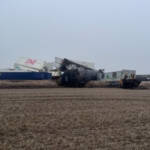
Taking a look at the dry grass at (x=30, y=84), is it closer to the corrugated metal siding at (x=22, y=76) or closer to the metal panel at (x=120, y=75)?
the corrugated metal siding at (x=22, y=76)

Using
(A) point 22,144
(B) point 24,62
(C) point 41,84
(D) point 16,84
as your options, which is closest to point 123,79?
(C) point 41,84

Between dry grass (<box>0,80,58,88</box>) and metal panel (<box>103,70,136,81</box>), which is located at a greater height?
metal panel (<box>103,70,136,81</box>)

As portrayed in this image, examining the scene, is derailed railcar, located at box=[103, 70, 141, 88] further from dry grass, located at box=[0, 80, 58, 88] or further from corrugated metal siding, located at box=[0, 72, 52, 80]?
corrugated metal siding, located at box=[0, 72, 52, 80]

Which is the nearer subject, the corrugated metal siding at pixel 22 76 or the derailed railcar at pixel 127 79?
the derailed railcar at pixel 127 79

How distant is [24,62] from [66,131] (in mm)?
39483

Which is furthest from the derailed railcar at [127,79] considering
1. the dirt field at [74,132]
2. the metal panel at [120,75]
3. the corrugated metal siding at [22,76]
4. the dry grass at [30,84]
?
the dirt field at [74,132]

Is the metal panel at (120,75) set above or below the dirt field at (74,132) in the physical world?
above

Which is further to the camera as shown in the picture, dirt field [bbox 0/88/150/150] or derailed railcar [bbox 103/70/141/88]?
derailed railcar [bbox 103/70/141/88]

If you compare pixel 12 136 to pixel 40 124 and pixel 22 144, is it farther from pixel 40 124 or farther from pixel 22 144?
pixel 40 124

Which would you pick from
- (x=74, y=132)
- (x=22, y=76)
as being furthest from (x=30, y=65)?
(x=74, y=132)

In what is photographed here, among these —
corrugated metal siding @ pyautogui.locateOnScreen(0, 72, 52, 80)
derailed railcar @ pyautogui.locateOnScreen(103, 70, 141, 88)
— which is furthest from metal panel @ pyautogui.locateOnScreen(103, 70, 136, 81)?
corrugated metal siding @ pyautogui.locateOnScreen(0, 72, 52, 80)

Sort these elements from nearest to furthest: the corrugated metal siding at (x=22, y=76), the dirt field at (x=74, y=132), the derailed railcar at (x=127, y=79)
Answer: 1. the dirt field at (x=74, y=132)
2. the derailed railcar at (x=127, y=79)
3. the corrugated metal siding at (x=22, y=76)

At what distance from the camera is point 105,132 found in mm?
6863

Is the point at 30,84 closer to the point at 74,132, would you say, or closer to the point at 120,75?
the point at 120,75
